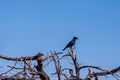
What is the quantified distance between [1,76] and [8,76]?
0.14 meters

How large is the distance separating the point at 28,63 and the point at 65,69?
39.8 inches

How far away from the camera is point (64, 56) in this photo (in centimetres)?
941

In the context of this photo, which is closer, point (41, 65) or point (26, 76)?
point (26, 76)

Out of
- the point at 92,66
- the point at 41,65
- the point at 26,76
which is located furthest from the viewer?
the point at 92,66

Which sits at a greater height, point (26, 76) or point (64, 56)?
point (64, 56)

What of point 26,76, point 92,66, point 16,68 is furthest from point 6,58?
point 92,66

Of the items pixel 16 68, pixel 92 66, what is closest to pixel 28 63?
pixel 16 68

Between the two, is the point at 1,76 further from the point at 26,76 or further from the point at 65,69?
the point at 65,69

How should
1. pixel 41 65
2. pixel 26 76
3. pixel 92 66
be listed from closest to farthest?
pixel 26 76, pixel 41 65, pixel 92 66

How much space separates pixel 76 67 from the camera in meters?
9.20

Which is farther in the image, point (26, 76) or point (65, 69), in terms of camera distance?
point (65, 69)

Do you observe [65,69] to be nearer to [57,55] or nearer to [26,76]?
[57,55]

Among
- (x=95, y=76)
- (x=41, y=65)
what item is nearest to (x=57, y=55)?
(x=41, y=65)

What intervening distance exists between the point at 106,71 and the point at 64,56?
0.98m
